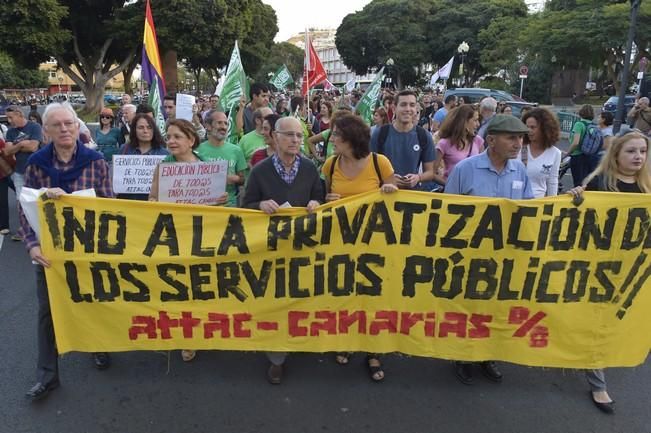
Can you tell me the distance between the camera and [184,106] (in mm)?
7211

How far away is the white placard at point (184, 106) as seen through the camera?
23.4ft

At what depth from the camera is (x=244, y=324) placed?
3408mm

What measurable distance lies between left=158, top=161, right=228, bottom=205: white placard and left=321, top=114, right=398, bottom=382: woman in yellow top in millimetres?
925

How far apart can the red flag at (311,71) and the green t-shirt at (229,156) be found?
6270mm

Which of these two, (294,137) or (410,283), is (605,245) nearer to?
(410,283)

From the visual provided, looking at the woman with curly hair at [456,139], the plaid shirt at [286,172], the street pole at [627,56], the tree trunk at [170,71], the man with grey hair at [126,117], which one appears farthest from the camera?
the tree trunk at [170,71]

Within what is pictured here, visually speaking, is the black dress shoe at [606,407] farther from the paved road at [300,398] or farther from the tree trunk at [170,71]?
the tree trunk at [170,71]

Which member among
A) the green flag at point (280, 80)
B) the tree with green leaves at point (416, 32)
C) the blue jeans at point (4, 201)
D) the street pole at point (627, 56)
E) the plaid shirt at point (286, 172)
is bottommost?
the blue jeans at point (4, 201)

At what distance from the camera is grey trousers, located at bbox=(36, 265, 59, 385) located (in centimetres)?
329

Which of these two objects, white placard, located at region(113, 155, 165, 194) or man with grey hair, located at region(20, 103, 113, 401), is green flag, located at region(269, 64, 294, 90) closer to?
white placard, located at region(113, 155, 165, 194)

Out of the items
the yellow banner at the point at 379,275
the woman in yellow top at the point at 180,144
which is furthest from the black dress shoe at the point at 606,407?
the woman in yellow top at the point at 180,144

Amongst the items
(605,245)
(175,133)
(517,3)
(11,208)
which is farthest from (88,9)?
(517,3)

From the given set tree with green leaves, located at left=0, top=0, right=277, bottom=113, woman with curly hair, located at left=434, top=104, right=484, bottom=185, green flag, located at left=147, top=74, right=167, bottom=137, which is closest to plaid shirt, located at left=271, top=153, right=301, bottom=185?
woman with curly hair, located at left=434, top=104, right=484, bottom=185

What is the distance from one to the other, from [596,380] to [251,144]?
3.79 m
